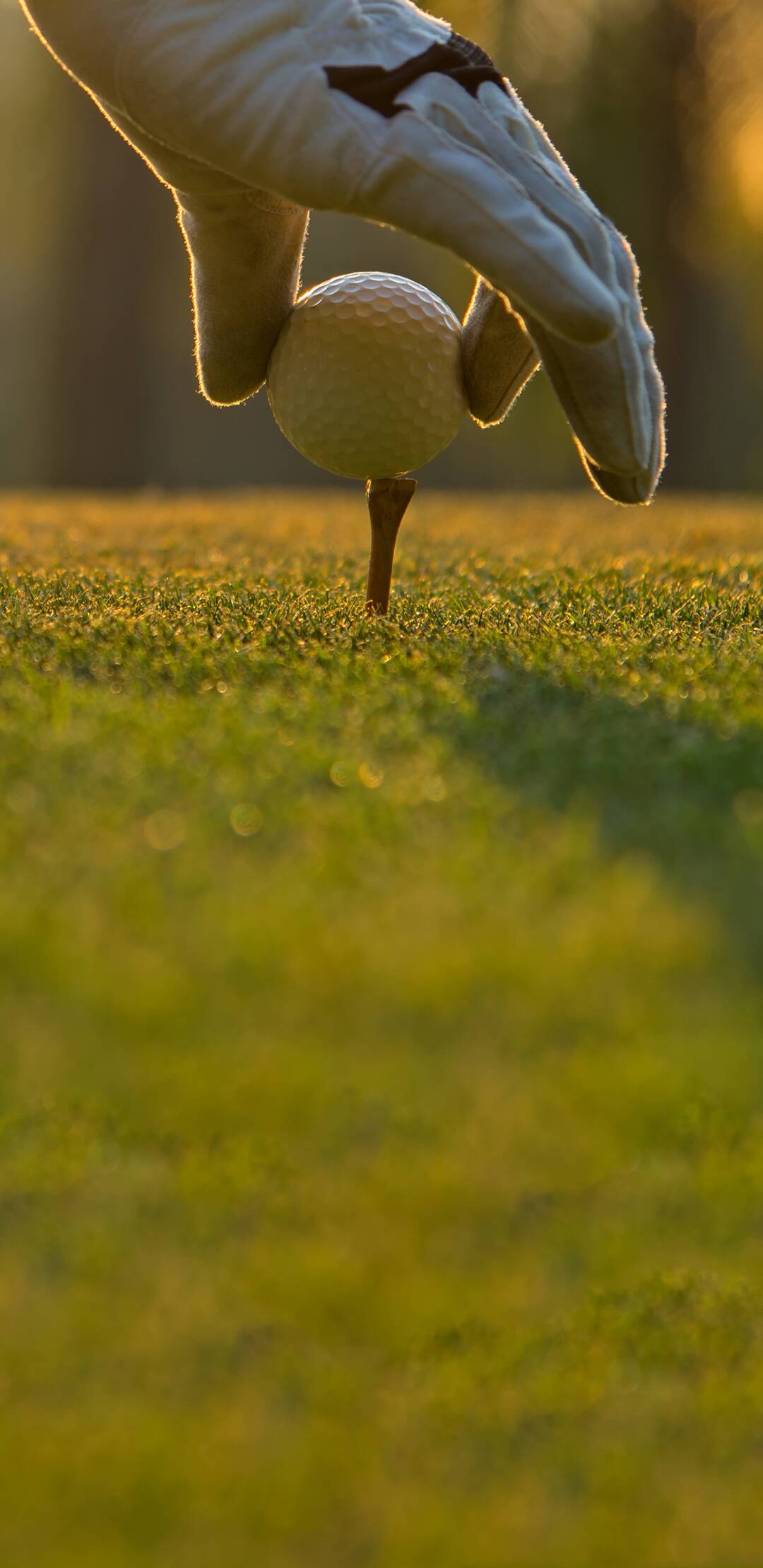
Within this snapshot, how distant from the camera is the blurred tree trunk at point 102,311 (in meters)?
16.6

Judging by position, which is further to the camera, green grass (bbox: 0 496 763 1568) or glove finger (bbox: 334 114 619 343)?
glove finger (bbox: 334 114 619 343)

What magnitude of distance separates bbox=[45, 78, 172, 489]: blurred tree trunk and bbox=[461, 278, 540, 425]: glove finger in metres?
14.2

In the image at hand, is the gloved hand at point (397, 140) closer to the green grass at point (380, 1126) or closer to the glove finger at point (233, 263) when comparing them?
the glove finger at point (233, 263)

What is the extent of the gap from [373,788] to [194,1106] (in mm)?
755

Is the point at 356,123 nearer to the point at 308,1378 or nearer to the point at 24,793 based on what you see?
the point at 24,793

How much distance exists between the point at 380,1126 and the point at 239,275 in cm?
236

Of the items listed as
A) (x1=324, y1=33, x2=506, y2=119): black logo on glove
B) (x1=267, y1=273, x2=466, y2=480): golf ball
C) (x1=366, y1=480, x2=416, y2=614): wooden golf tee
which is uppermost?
(x1=324, y1=33, x2=506, y2=119): black logo on glove

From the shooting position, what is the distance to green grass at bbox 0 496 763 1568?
109 centimetres

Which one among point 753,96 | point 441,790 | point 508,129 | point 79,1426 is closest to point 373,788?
point 441,790

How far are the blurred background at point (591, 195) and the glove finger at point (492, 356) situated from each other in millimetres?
14470

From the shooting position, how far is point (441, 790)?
2168 mm

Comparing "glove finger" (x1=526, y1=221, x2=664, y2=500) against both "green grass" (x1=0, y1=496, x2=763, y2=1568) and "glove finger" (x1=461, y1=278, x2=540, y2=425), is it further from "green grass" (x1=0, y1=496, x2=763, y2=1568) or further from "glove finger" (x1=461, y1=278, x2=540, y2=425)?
"green grass" (x1=0, y1=496, x2=763, y2=1568)

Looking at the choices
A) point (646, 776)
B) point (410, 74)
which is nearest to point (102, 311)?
point (410, 74)

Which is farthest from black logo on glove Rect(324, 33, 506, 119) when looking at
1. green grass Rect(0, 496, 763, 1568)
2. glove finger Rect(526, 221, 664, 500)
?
green grass Rect(0, 496, 763, 1568)
